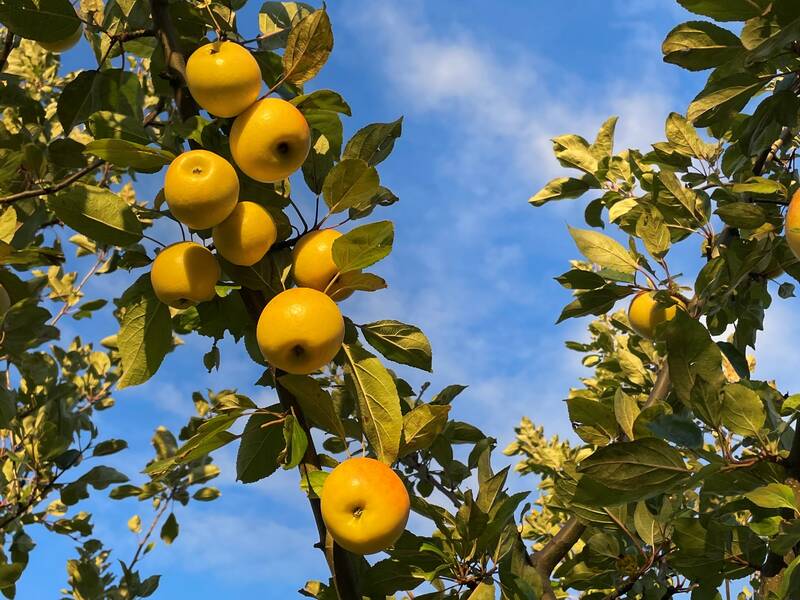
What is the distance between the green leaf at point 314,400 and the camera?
4.87 ft

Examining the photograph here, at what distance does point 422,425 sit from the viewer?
153cm

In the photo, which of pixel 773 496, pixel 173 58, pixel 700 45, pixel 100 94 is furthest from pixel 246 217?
pixel 700 45

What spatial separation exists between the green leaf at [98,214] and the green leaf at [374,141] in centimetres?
52

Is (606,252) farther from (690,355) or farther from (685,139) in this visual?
(690,355)

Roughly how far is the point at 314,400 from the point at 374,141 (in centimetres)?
61

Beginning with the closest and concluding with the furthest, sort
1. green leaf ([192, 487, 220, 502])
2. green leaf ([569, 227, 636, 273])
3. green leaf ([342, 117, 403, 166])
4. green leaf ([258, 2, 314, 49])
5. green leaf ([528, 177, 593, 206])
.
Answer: green leaf ([342, 117, 403, 166]) < green leaf ([258, 2, 314, 49]) < green leaf ([569, 227, 636, 273]) < green leaf ([528, 177, 593, 206]) < green leaf ([192, 487, 220, 502])

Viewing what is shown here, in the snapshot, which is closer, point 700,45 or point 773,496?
point 773,496

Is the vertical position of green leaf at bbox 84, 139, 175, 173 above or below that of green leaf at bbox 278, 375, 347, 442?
above

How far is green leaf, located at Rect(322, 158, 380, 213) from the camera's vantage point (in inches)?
59.9

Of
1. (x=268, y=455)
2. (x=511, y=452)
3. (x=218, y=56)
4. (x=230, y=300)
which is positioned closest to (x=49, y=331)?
(x=230, y=300)

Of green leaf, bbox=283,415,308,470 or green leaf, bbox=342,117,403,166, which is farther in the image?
green leaf, bbox=342,117,403,166

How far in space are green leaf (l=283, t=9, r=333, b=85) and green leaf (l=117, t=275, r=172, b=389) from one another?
59cm

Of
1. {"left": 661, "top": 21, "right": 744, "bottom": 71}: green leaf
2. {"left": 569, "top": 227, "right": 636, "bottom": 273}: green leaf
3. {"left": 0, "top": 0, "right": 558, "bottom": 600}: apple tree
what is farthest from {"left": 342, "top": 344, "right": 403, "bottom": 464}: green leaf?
{"left": 569, "top": 227, "right": 636, "bottom": 273}: green leaf

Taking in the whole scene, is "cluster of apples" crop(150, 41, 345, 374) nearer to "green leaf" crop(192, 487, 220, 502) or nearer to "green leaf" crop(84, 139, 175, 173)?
"green leaf" crop(84, 139, 175, 173)
